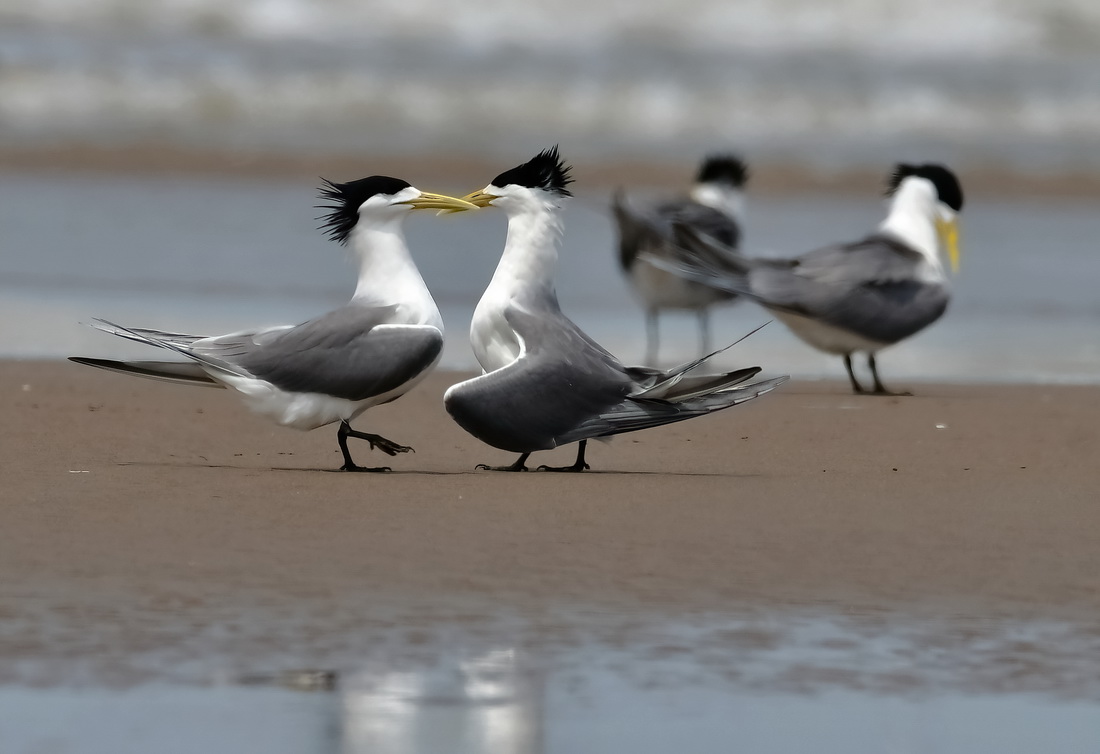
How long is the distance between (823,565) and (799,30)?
73.6ft

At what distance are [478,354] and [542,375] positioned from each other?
37 centimetres

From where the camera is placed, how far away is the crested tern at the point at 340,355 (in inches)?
240

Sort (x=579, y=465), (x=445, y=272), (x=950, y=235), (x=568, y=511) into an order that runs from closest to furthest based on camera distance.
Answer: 1. (x=568, y=511)
2. (x=579, y=465)
3. (x=950, y=235)
4. (x=445, y=272)

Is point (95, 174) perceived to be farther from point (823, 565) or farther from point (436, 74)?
point (823, 565)

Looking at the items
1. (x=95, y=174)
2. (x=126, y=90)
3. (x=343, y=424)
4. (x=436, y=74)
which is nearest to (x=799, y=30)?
(x=436, y=74)

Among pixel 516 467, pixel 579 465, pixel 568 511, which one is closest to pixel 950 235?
pixel 579 465

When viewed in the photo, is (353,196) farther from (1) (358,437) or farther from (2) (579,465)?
(2) (579,465)

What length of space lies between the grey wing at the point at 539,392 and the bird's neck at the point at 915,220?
3.19 meters

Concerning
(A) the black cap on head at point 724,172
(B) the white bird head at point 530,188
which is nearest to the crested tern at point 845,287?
(B) the white bird head at point 530,188

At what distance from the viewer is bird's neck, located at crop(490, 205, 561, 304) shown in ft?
20.9

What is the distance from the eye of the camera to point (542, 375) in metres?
6.07

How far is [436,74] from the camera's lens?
76.8ft

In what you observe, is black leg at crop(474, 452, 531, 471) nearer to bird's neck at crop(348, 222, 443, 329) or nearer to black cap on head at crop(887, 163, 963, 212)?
bird's neck at crop(348, 222, 443, 329)

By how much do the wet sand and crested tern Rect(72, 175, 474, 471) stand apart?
0.22 metres
